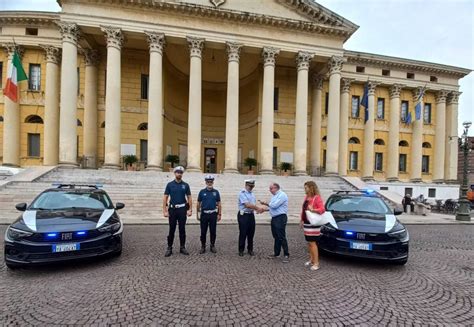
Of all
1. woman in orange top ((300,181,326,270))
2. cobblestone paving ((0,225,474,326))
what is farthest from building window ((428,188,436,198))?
woman in orange top ((300,181,326,270))

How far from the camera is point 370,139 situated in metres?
25.8

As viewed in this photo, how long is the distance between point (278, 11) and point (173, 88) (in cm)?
1221

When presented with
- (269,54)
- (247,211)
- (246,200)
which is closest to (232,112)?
(269,54)

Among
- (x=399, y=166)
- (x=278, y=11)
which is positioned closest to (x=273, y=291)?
(x=278, y=11)

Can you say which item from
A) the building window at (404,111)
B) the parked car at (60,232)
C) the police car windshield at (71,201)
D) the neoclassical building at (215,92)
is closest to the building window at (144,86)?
the neoclassical building at (215,92)

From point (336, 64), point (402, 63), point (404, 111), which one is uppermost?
point (402, 63)

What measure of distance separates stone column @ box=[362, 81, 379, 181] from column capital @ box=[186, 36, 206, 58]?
18.0m

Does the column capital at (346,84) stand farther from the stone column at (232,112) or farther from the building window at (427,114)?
the stone column at (232,112)

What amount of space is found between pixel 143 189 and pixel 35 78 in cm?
1732

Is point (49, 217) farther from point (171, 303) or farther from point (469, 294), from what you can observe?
point (469, 294)

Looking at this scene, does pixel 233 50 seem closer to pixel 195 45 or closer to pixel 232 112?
pixel 195 45

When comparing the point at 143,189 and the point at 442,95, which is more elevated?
the point at 442,95

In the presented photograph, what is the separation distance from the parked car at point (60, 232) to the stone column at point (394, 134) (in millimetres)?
28273

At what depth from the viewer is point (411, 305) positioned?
3.76 metres
